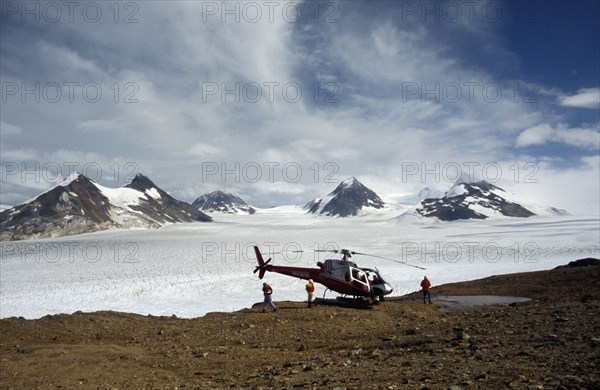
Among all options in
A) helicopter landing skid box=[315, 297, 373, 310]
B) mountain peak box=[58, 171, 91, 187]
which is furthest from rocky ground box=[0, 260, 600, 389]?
mountain peak box=[58, 171, 91, 187]

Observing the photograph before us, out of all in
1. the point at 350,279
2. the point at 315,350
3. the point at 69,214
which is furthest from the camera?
the point at 69,214

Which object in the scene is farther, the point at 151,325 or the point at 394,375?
the point at 151,325

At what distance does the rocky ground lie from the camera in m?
7.27

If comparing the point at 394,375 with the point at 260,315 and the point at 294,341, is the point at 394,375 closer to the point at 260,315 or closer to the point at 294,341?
the point at 294,341

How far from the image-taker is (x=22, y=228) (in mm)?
142750

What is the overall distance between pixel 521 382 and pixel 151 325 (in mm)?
14424

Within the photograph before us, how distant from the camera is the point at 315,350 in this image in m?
11.6

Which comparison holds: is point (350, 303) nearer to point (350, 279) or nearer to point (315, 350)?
point (350, 279)

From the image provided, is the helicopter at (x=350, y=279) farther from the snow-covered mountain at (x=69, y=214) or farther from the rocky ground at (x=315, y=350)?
the snow-covered mountain at (x=69, y=214)

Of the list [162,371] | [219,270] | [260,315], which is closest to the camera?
[162,371]

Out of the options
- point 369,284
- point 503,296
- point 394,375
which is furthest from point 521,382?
point 503,296

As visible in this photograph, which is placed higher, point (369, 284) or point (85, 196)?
point (85, 196)

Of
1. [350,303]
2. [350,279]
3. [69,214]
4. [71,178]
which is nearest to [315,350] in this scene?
[350,279]

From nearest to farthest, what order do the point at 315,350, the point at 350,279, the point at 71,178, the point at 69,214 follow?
the point at 315,350
the point at 350,279
the point at 69,214
the point at 71,178
